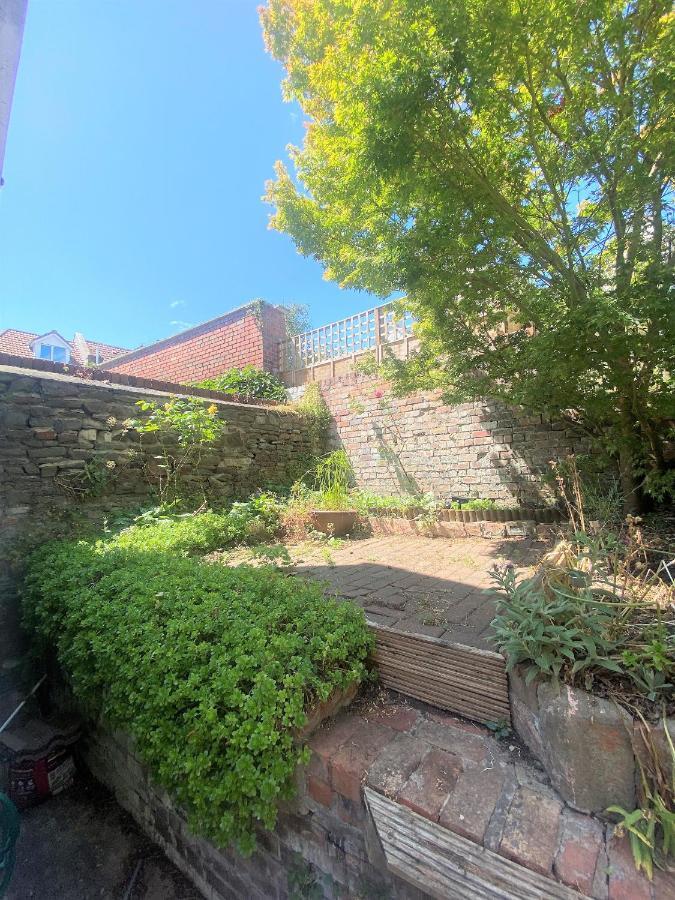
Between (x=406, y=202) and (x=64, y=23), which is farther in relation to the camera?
(x=406, y=202)

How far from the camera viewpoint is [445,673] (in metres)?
1.52

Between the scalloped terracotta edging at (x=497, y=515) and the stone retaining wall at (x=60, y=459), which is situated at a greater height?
the stone retaining wall at (x=60, y=459)

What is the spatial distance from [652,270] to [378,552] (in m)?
3.09

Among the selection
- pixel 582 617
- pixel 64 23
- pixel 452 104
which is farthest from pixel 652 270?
pixel 64 23

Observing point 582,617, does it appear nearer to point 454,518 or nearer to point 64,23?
point 454,518

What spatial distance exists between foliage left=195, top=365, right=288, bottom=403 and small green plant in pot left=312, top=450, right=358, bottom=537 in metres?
1.97

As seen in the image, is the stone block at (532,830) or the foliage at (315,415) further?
the foliage at (315,415)

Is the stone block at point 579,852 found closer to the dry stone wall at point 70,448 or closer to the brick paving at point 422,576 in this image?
the brick paving at point 422,576

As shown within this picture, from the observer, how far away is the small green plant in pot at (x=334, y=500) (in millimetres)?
4406

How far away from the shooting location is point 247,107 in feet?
18.2

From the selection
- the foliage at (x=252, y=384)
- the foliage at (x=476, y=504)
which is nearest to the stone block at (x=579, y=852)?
the foliage at (x=476, y=504)

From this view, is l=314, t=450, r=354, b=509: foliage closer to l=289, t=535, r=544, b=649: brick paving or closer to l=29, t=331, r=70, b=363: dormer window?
l=289, t=535, r=544, b=649: brick paving

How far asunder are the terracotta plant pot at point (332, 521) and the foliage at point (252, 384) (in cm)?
386

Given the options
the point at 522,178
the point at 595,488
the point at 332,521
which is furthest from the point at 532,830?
the point at 522,178
